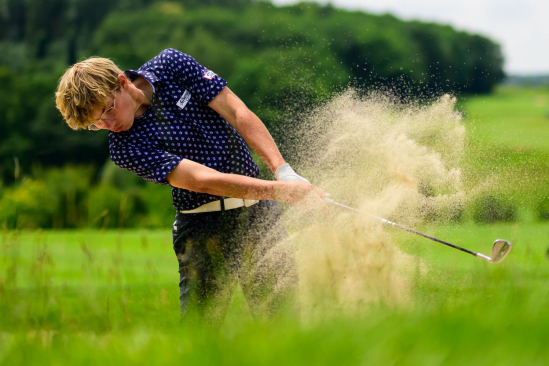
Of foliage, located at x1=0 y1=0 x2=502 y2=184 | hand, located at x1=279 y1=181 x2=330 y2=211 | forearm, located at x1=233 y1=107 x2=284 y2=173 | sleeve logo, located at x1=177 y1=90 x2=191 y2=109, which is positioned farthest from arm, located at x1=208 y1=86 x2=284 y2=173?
foliage, located at x1=0 y1=0 x2=502 y2=184

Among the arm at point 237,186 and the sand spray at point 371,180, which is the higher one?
the arm at point 237,186

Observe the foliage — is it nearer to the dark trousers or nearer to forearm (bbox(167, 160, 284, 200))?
the dark trousers

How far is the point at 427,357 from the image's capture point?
185cm

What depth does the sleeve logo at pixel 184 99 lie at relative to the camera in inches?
139

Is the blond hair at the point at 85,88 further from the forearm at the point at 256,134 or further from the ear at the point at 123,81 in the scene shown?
the forearm at the point at 256,134

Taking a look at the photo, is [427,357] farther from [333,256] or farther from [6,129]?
[6,129]

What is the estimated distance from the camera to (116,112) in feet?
10.8

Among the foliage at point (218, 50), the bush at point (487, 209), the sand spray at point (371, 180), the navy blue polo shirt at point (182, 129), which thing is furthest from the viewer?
the foliage at point (218, 50)

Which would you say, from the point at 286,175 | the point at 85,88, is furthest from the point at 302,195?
the point at 85,88

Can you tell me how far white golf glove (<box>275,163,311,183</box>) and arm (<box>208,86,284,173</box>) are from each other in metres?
0.04

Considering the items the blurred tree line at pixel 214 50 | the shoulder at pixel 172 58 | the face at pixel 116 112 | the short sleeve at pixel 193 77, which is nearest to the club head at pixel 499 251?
the short sleeve at pixel 193 77

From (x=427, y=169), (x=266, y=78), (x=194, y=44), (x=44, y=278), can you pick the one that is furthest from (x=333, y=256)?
(x=194, y=44)

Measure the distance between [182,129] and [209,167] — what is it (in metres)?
0.25

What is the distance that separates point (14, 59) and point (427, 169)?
6364cm
